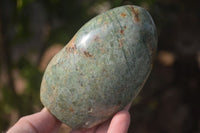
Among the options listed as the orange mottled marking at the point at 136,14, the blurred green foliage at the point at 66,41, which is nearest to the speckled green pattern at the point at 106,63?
the orange mottled marking at the point at 136,14

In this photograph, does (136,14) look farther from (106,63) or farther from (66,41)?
(66,41)

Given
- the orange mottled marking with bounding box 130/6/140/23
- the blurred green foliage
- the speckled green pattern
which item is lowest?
the blurred green foliage

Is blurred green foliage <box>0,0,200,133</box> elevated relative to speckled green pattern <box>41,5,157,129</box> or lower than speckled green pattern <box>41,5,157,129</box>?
lower

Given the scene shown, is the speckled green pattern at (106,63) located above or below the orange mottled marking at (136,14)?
below

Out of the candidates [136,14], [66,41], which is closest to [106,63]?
[136,14]

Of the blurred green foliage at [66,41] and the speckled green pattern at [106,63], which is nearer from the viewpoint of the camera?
the speckled green pattern at [106,63]

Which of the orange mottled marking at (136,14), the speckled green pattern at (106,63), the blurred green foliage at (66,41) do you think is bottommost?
the blurred green foliage at (66,41)

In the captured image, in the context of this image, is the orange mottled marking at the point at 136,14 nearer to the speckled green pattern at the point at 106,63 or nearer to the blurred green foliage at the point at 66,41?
the speckled green pattern at the point at 106,63

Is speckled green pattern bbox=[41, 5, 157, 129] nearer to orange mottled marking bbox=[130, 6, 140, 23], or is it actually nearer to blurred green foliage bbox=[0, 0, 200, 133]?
orange mottled marking bbox=[130, 6, 140, 23]

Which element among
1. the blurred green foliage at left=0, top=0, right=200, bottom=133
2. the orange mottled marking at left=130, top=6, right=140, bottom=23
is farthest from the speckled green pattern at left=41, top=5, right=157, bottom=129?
the blurred green foliage at left=0, top=0, right=200, bottom=133
